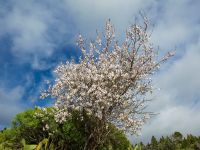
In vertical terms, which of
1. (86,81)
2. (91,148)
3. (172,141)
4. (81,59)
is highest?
(172,141)

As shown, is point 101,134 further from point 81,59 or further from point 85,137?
point 81,59

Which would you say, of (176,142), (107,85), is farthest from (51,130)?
(176,142)

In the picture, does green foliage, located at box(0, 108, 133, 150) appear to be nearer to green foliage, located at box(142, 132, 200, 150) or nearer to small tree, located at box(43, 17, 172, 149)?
small tree, located at box(43, 17, 172, 149)

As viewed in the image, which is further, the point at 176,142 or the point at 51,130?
the point at 176,142

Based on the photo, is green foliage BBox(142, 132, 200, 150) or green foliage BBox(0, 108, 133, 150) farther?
green foliage BBox(142, 132, 200, 150)

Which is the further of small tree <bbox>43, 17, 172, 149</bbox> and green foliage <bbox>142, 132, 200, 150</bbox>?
green foliage <bbox>142, 132, 200, 150</bbox>

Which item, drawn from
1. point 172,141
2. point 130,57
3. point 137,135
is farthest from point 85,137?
point 172,141

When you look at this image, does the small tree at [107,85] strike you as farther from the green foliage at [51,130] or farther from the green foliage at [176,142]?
the green foliage at [176,142]

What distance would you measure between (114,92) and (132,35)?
4106 mm

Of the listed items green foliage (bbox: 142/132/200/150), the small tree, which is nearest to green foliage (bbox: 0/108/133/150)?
the small tree

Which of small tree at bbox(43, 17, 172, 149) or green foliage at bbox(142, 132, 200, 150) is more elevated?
green foliage at bbox(142, 132, 200, 150)

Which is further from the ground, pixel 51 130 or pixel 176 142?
pixel 176 142

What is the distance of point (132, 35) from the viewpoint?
25953 millimetres

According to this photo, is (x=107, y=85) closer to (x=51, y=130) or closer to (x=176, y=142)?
(x=51, y=130)
